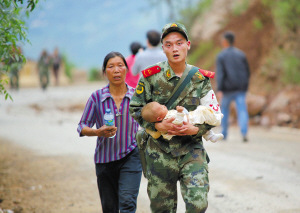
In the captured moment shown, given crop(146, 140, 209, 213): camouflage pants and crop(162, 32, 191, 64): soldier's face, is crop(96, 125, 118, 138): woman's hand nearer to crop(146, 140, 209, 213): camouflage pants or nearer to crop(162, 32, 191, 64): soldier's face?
crop(146, 140, 209, 213): camouflage pants

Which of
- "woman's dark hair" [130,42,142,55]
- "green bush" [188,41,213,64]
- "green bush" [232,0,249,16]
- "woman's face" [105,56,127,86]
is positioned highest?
"green bush" [232,0,249,16]

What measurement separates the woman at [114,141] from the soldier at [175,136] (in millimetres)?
596

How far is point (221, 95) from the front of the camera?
1084 cm

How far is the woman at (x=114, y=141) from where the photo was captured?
15.0 feet

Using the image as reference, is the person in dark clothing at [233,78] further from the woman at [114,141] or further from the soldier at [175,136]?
the soldier at [175,136]

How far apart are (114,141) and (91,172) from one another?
3.55 metres

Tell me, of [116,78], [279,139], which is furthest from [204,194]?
[279,139]

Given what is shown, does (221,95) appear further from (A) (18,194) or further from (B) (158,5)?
(B) (158,5)

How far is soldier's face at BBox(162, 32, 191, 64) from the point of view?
3.93m

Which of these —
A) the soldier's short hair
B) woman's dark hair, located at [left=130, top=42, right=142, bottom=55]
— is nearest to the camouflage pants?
the soldier's short hair

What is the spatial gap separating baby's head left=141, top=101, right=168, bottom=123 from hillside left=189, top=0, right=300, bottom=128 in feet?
32.7

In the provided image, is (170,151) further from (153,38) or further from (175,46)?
(153,38)

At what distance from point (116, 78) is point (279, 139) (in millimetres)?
7738

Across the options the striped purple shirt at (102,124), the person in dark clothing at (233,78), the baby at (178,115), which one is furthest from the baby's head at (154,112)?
the person in dark clothing at (233,78)
